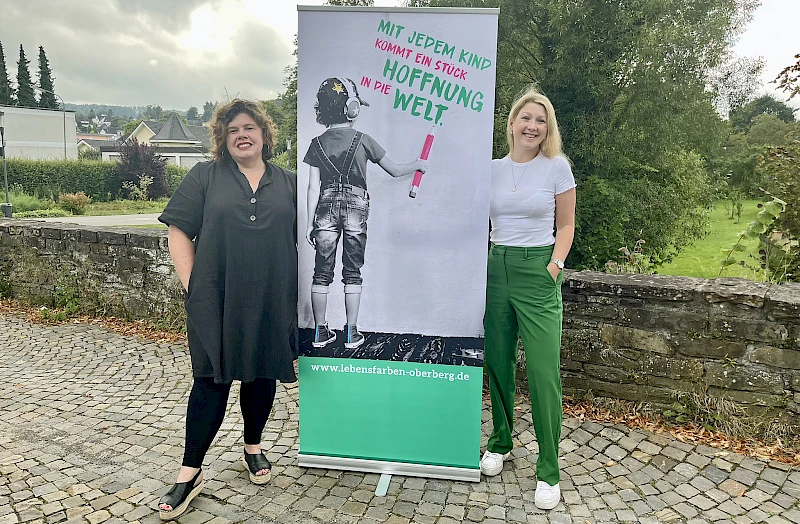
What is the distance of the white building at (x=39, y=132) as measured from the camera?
154 feet

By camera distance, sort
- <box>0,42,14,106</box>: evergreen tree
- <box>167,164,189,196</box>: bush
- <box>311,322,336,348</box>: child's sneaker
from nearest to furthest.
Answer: <box>311,322,336,348</box>: child's sneaker < <box>167,164,189,196</box>: bush < <box>0,42,14,106</box>: evergreen tree

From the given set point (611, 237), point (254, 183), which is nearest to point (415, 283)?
point (254, 183)

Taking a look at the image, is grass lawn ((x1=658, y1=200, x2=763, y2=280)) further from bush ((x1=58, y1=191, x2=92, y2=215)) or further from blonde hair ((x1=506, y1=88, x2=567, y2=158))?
bush ((x1=58, y1=191, x2=92, y2=215))

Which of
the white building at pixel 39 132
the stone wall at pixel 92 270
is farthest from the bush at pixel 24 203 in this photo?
the stone wall at pixel 92 270

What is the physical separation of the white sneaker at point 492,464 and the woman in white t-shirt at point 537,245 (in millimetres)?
310

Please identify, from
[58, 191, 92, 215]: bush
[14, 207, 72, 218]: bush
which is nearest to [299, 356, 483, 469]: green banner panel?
[14, 207, 72, 218]: bush

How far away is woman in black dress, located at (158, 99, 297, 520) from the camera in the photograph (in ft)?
9.20

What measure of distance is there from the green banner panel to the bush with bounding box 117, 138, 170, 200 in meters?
34.6

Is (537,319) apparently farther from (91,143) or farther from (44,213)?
(91,143)

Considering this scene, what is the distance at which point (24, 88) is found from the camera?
186 feet

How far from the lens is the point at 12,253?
283 inches

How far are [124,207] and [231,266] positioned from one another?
105 feet

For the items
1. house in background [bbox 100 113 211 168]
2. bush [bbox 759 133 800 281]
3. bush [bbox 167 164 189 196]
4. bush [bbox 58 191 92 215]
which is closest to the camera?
bush [bbox 759 133 800 281]

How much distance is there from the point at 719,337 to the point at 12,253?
7.69 metres
